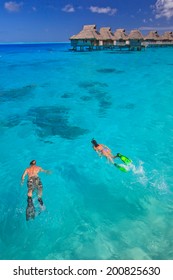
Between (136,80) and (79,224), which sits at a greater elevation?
(136,80)

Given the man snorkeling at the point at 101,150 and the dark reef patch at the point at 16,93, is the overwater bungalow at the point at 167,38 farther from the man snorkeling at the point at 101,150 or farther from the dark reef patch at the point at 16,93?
the man snorkeling at the point at 101,150

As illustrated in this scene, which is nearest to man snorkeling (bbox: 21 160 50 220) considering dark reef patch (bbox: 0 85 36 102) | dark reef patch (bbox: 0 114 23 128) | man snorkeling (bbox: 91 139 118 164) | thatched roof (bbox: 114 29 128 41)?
man snorkeling (bbox: 91 139 118 164)

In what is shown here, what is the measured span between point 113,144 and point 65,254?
694 cm

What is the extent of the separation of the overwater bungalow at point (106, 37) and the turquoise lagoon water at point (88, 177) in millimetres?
46036

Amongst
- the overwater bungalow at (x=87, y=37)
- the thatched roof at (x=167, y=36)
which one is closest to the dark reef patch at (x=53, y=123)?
the overwater bungalow at (x=87, y=37)

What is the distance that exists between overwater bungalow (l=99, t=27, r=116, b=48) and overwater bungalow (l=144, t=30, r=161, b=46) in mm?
13201

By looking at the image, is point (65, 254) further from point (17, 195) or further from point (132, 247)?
point (17, 195)

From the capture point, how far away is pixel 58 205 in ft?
27.9

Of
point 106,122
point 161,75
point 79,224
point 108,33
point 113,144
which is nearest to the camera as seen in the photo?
point 79,224

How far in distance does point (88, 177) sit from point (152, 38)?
72.0 metres

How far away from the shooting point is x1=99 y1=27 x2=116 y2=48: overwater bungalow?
6256cm

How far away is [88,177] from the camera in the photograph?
10.1 metres

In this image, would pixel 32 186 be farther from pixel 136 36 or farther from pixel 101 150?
pixel 136 36
